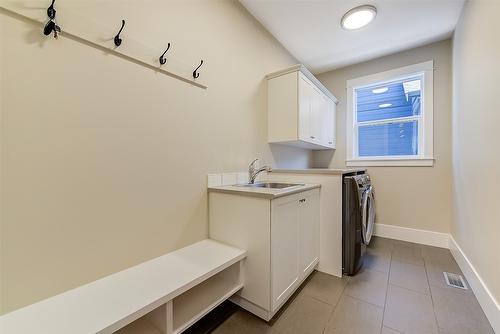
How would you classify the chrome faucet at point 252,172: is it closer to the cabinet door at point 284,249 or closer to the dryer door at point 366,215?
the cabinet door at point 284,249

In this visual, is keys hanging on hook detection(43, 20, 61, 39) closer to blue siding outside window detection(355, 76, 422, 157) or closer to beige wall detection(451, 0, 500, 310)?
beige wall detection(451, 0, 500, 310)

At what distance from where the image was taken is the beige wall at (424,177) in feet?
8.47

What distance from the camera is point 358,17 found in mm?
2117

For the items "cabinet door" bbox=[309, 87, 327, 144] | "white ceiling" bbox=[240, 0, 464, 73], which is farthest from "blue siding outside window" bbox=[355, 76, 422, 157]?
"cabinet door" bbox=[309, 87, 327, 144]

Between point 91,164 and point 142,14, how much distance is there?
100 cm

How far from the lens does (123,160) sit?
1206 millimetres

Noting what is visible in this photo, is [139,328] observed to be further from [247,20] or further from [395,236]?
[395,236]

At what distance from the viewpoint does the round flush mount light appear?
203cm

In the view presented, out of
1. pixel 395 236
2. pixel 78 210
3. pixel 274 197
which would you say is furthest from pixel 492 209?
pixel 78 210

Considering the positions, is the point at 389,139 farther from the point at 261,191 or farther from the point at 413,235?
the point at 261,191

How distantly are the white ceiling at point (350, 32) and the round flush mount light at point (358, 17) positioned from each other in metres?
0.05

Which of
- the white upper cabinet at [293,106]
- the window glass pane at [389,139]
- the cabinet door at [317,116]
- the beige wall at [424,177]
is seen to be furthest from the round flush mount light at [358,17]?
the window glass pane at [389,139]

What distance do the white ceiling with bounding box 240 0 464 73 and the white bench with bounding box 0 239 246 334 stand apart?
2.37 meters

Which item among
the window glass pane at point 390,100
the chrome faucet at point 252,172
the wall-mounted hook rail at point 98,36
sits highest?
the window glass pane at point 390,100
